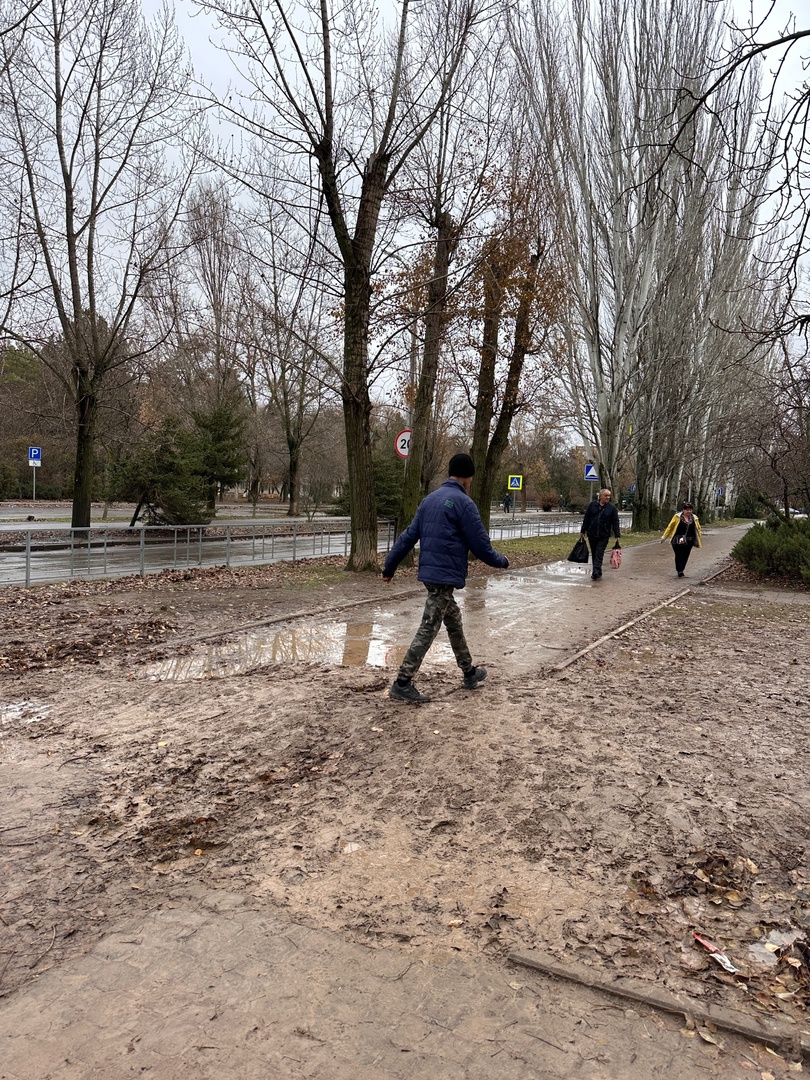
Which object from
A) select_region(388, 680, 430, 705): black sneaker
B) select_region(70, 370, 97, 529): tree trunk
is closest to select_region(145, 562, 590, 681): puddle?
select_region(388, 680, 430, 705): black sneaker

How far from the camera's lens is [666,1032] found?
8.49ft

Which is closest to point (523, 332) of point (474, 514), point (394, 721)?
point (474, 514)

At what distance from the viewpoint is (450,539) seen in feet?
20.4

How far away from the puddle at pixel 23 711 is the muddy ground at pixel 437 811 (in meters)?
0.03

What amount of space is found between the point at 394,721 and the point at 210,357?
118 ft

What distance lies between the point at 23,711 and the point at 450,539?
3.52 metres

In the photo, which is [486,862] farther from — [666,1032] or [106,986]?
[106,986]

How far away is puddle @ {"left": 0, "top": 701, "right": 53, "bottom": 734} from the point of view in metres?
5.63

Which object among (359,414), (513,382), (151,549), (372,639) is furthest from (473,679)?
(513,382)

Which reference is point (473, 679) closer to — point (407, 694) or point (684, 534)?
point (407, 694)

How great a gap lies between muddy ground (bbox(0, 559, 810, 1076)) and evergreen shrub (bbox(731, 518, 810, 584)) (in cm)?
943

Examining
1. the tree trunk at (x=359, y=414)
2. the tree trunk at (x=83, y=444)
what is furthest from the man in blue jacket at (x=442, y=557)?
the tree trunk at (x=83, y=444)

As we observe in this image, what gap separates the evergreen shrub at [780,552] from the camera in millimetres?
15902

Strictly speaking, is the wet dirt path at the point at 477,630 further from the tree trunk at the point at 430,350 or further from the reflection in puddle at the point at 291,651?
the tree trunk at the point at 430,350
